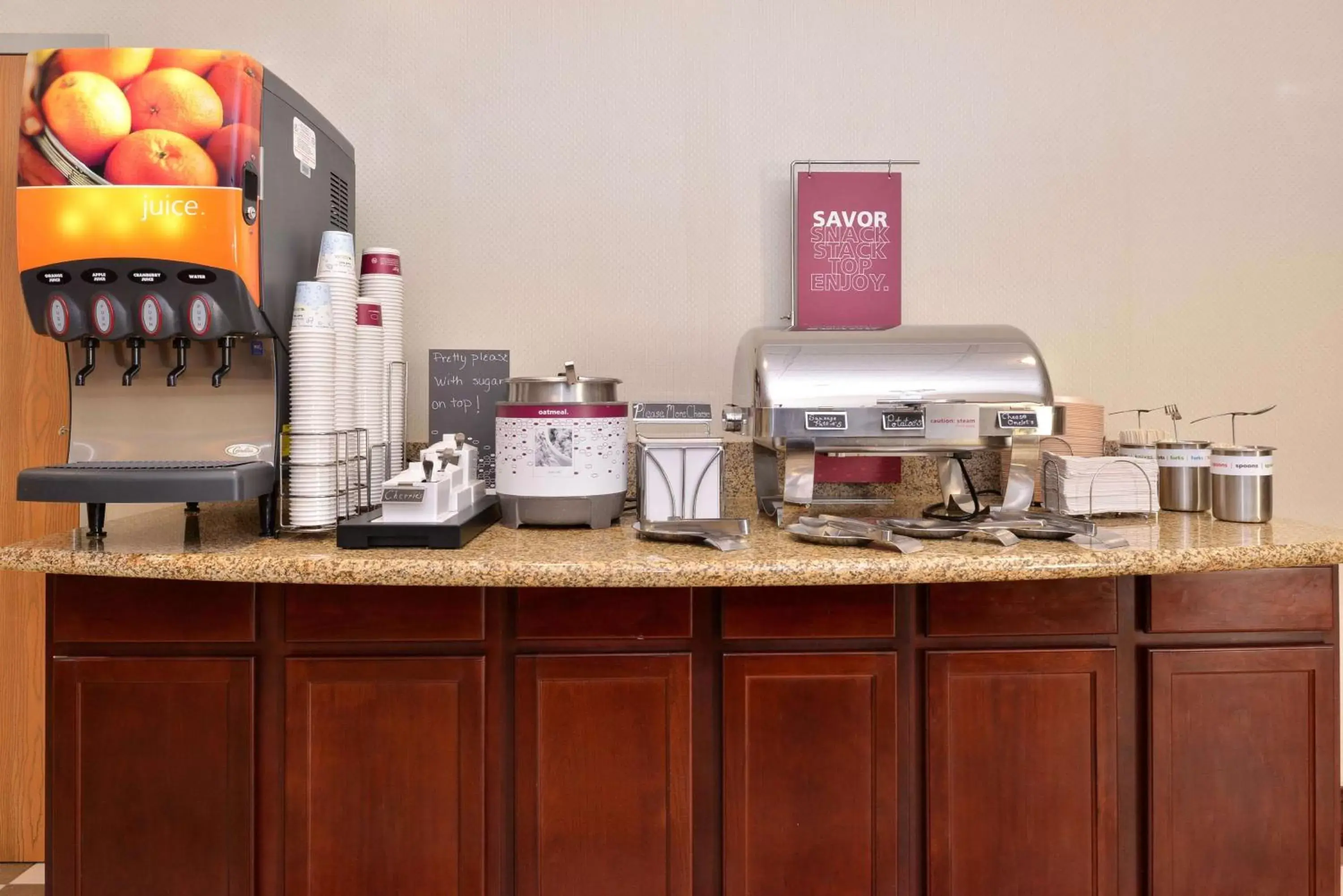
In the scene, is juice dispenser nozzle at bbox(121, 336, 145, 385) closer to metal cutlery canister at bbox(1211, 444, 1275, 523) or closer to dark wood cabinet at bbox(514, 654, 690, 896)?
dark wood cabinet at bbox(514, 654, 690, 896)

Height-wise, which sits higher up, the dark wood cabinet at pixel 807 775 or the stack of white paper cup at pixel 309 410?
the stack of white paper cup at pixel 309 410

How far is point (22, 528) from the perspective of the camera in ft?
7.69

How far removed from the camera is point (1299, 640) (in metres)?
1.58

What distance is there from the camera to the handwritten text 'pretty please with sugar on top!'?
2340mm

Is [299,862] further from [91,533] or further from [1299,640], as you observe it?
[1299,640]

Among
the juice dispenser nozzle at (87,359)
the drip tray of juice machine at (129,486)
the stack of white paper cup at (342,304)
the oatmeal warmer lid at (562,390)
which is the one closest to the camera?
the drip tray of juice machine at (129,486)

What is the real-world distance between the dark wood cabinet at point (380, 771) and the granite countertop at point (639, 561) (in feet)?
0.74

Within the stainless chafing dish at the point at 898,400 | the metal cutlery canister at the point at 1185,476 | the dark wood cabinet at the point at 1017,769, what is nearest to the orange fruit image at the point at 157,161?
the stainless chafing dish at the point at 898,400

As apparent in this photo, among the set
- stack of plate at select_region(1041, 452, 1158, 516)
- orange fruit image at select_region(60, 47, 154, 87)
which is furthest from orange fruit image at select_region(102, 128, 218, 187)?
stack of plate at select_region(1041, 452, 1158, 516)

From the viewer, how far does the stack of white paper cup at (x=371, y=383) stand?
70.2 inches

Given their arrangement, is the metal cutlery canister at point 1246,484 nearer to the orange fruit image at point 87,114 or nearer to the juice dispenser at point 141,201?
the juice dispenser at point 141,201

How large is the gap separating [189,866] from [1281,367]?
10.3ft

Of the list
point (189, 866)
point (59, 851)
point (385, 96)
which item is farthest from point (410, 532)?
point (385, 96)

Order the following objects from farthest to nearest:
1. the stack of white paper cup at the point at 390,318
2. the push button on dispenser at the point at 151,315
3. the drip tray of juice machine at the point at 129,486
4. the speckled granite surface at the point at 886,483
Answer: the speckled granite surface at the point at 886,483, the stack of white paper cup at the point at 390,318, the push button on dispenser at the point at 151,315, the drip tray of juice machine at the point at 129,486
